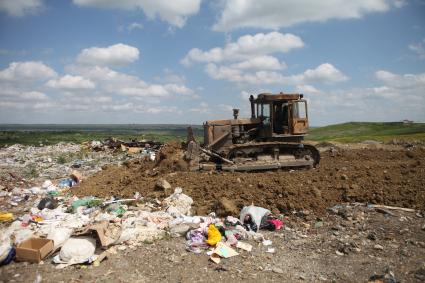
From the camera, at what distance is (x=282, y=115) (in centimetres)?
1114

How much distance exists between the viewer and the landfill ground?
4898 mm

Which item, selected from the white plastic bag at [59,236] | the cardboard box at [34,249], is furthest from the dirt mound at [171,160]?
the cardboard box at [34,249]

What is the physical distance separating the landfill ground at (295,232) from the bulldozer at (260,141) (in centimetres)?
80

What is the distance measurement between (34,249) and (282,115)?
315 inches

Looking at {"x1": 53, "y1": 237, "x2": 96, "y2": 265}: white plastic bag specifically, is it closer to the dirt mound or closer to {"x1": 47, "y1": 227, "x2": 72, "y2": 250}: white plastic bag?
{"x1": 47, "y1": 227, "x2": 72, "y2": 250}: white plastic bag

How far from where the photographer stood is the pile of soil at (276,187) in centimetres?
749

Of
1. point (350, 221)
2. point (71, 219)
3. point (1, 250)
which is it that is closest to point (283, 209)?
point (350, 221)

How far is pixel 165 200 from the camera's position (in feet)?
25.7

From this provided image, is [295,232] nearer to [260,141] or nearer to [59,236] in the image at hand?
[59,236]

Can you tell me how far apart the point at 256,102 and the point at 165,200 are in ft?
16.4

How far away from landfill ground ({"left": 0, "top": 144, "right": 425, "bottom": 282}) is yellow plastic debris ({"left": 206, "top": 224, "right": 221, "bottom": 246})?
38 centimetres

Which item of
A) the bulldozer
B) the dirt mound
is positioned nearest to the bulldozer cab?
the bulldozer

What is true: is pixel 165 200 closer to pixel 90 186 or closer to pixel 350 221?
pixel 90 186

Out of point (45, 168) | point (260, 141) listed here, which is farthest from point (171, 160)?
point (45, 168)
